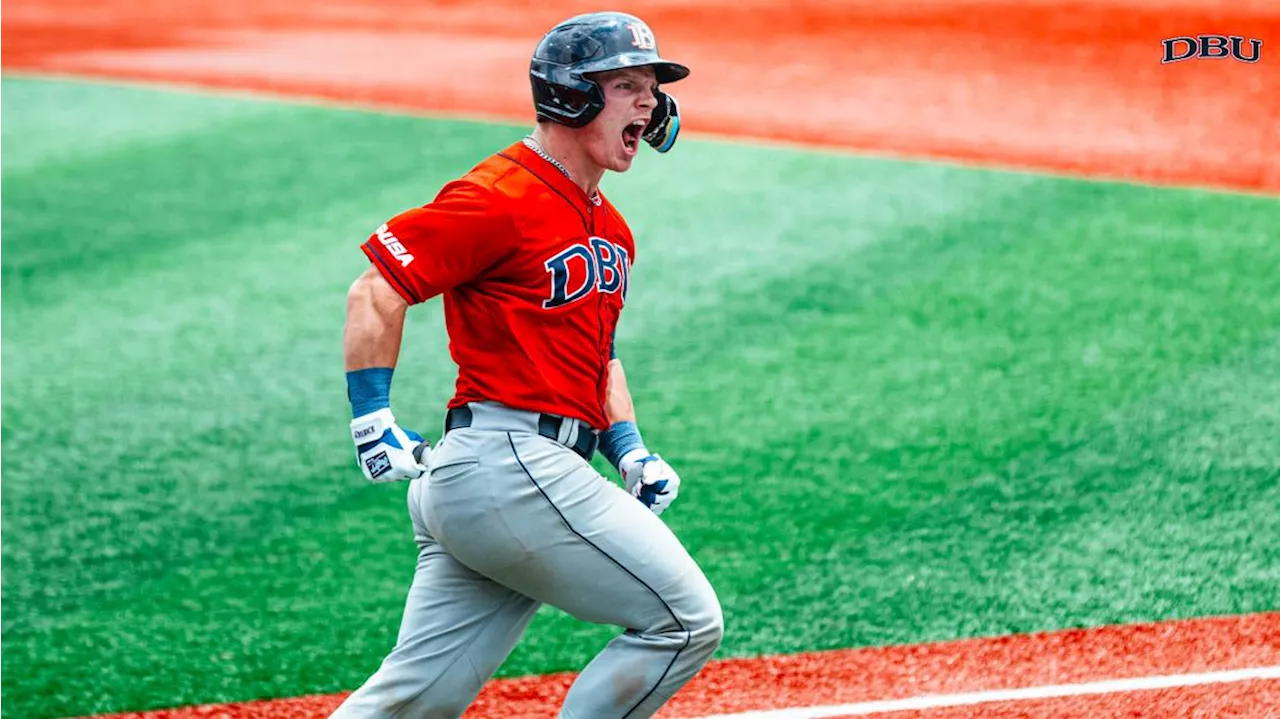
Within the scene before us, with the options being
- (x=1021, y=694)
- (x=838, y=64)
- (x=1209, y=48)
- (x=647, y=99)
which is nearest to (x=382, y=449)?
(x=647, y=99)

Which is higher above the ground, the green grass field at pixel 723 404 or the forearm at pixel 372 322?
the forearm at pixel 372 322

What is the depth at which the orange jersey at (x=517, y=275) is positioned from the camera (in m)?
3.47

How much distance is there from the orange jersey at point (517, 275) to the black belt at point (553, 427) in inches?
0.8

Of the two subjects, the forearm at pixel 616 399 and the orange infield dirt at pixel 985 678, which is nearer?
the forearm at pixel 616 399

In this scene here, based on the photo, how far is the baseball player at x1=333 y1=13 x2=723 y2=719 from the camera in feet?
11.4

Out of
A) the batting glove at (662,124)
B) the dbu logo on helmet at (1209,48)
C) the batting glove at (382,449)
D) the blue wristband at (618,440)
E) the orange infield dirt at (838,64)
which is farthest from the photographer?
the dbu logo on helmet at (1209,48)

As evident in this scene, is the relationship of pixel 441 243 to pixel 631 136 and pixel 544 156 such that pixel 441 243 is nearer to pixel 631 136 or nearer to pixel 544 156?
pixel 544 156

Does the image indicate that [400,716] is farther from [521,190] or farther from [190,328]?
[190,328]

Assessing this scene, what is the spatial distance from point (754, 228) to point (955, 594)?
4330mm

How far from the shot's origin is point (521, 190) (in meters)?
3.57

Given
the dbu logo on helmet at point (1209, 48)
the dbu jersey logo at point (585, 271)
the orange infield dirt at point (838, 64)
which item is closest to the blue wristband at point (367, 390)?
the dbu jersey logo at point (585, 271)

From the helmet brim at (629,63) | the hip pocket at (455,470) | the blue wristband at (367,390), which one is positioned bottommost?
the hip pocket at (455,470)

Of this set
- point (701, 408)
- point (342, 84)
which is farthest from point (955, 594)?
point (342, 84)

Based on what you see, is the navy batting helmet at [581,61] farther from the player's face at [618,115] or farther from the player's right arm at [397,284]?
the player's right arm at [397,284]
